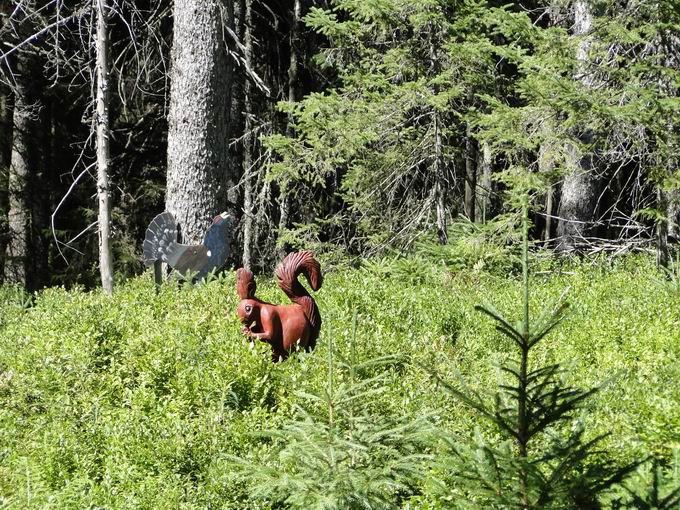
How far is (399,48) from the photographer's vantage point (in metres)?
11.8

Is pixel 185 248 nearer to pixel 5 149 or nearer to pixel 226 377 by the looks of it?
pixel 226 377

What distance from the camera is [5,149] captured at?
17.2m

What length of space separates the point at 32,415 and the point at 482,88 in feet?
27.5

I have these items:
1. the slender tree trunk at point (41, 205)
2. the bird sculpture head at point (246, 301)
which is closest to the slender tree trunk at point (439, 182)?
the bird sculpture head at point (246, 301)

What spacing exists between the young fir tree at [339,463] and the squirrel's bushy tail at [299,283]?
5.40 ft

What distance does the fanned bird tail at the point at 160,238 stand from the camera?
32.4ft

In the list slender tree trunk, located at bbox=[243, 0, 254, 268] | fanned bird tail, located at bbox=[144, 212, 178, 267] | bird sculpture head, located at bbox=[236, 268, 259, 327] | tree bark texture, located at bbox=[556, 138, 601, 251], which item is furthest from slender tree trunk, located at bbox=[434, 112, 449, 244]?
bird sculpture head, located at bbox=[236, 268, 259, 327]

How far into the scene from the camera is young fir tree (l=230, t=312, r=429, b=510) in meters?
3.98

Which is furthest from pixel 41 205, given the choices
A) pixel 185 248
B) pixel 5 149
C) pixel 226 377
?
pixel 226 377

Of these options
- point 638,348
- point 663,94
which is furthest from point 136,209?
point 638,348

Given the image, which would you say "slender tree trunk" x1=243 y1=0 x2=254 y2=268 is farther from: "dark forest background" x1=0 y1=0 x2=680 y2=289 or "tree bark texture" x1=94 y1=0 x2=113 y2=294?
"tree bark texture" x1=94 y1=0 x2=113 y2=294

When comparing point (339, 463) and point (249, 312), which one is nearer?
point (339, 463)

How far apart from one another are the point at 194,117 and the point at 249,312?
17.7ft

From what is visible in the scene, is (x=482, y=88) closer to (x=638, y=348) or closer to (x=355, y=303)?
(x=355, y=303)
